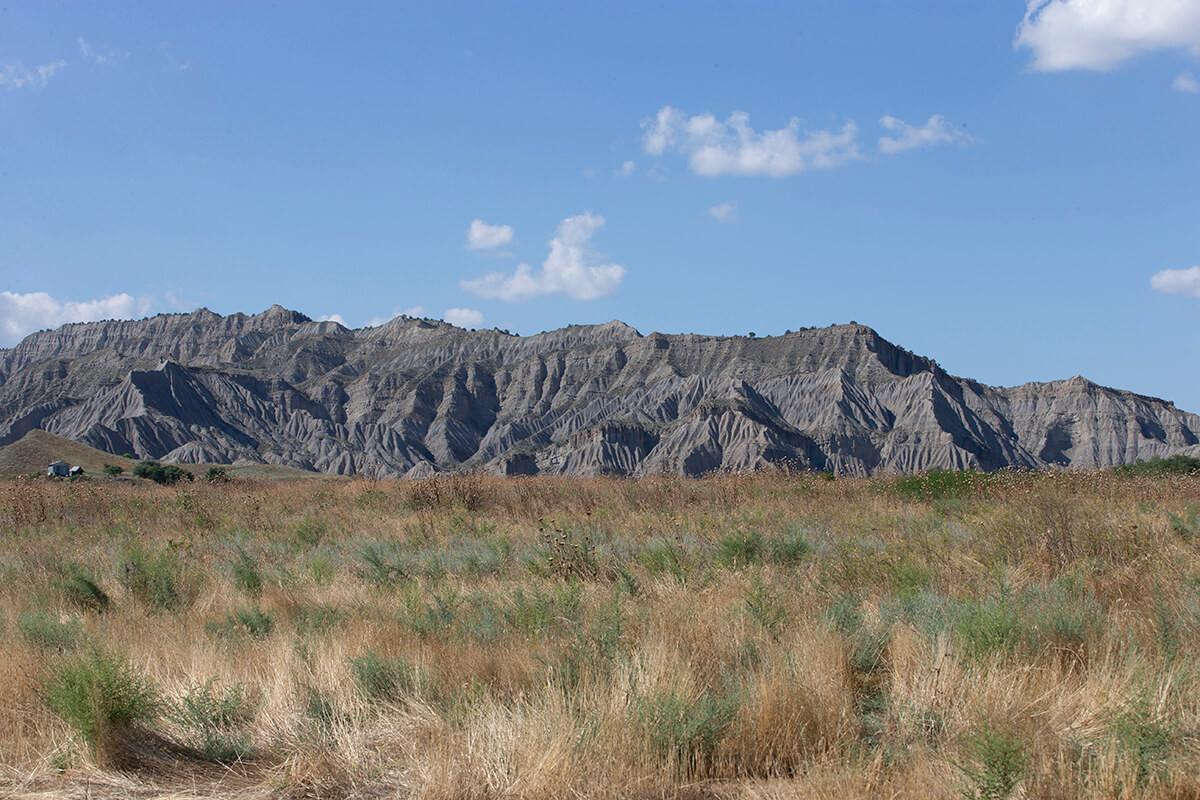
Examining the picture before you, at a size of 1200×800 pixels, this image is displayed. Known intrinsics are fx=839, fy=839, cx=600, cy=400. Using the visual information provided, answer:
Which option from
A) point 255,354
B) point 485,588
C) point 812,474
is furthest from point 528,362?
point 485,588

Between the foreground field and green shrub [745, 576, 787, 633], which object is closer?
the foreground field

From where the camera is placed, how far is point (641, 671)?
449 cm

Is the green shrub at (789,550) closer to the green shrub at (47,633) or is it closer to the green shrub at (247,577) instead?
the green shrub at (247,577)

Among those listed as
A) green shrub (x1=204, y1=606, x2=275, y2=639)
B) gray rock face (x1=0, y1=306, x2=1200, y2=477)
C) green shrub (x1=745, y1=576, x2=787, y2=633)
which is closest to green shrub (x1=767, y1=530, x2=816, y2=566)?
green shrub (x1=745, y1=576, x2=787, y2=633)

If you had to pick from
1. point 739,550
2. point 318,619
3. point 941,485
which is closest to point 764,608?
point 739,550

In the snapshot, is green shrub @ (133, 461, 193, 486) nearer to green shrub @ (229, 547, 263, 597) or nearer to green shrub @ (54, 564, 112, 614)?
green shrub @ (229, 547, 263, 597)

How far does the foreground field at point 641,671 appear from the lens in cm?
370

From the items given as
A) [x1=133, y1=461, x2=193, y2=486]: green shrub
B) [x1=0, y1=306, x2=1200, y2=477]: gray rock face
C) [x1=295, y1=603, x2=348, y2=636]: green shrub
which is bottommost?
[x1=133, y1=461, x2=193, y2=486]: green shrub

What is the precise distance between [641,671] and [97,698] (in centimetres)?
283

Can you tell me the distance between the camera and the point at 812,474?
1570 centimetres

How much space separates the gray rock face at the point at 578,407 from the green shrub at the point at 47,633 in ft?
222

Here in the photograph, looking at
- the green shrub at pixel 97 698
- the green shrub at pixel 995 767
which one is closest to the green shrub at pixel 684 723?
the green shrub at pixel 995 767

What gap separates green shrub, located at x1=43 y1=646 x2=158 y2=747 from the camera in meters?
4.25

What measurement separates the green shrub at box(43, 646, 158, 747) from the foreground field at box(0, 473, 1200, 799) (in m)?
0.02
